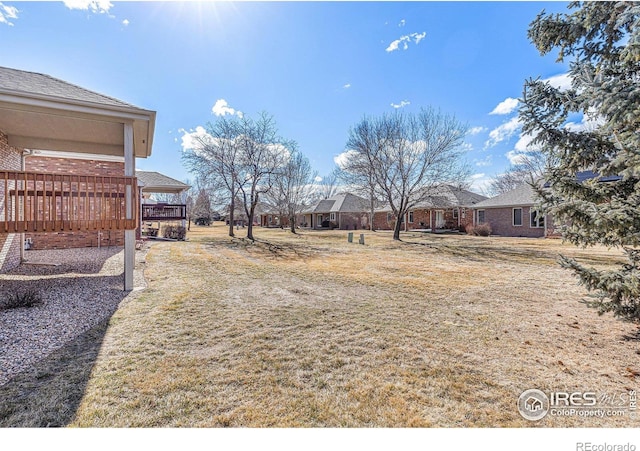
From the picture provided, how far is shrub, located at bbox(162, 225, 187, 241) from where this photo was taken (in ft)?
62.9

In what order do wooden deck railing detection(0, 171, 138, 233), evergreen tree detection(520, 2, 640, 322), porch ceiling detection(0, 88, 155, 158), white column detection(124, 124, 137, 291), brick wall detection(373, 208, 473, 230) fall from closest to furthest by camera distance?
1. evergreen tree detection(520, 2, 640, 322)
2. wooden deck railing detection(0, 171, 138, 233)
3. porch ceiling detection(0, 88, 155, 158)
4. white column detection(124, 124, 137, 291)
5. brick wall detection(373, 208, 473, 230)

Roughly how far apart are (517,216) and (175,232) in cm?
2582

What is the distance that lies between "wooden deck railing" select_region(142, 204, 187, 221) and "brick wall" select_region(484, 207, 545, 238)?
2431cm

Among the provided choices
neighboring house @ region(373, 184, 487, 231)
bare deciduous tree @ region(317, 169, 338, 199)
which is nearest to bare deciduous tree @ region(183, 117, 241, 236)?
neighboring house @ region(373, 184, 487, 231)

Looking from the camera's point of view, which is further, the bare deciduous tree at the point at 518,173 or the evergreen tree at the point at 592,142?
the bare deciduous tree at the point at 518,173

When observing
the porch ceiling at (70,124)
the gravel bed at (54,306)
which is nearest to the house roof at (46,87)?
the porch ceiling at (70,124)

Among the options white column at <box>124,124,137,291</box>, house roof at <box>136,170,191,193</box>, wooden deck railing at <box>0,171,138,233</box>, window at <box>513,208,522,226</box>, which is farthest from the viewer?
window at <box>513,208,522,226</box>

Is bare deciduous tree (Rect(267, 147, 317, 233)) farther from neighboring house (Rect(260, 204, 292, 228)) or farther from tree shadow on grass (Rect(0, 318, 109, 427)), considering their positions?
tree shadow on grass (Rect(0, 318, 109, 427))

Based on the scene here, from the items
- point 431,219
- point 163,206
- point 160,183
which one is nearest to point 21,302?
point 160,183

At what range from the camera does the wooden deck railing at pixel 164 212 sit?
1925 cm

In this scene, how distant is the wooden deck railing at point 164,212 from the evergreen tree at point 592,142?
776 inches

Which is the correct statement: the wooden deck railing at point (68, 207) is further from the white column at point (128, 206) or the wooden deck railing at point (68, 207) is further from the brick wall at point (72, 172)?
the brick wall at point (72, 172)
